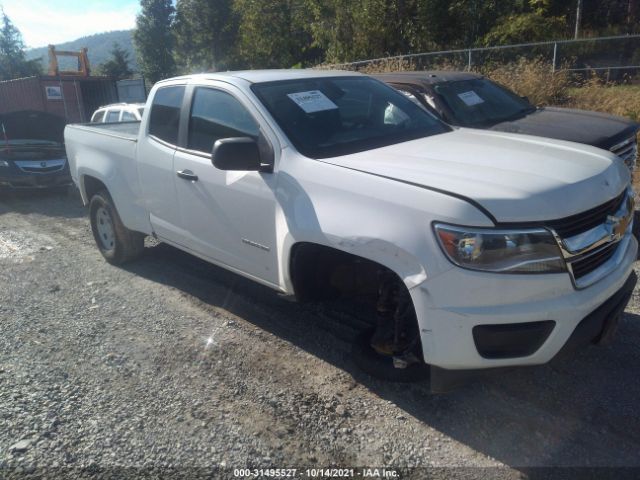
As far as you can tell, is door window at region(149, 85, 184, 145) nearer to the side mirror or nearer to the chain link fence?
the side mirror

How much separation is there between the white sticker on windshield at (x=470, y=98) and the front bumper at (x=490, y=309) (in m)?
4.20

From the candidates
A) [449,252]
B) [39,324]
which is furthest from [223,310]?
[449,252]

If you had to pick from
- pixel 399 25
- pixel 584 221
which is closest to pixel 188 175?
pixel 584 221

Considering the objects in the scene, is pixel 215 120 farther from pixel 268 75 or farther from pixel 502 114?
pixel 502 114

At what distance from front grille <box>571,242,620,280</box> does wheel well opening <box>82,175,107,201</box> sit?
14.8ft

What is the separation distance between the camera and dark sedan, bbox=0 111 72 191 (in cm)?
959

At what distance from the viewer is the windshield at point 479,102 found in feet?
20.6

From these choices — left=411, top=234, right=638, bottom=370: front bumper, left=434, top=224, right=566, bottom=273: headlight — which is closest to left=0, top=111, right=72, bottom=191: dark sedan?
left=411, top=234, right=638, bottom=370: front bumper

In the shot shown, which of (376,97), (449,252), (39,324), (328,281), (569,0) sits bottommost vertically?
(39,324)

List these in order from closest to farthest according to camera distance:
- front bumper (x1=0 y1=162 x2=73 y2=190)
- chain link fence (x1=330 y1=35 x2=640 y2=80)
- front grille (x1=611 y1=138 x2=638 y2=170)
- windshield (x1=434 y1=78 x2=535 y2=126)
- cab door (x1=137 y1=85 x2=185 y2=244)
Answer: cab door (x1=137 y1=85 x2=185 y2=244) → front grille (x1=611 y1=138 x2=638 y2=170) → windshield (x1=434 y1=78 x2=535 y2=126) → front bumper (x1=0 y1=162 x2=73 y2=190) → chain link fence (x1=330 y1=35 x2=640 y2=80)

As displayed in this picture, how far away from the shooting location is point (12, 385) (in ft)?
11.6

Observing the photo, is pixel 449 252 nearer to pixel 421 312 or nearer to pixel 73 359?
pixel 421 312

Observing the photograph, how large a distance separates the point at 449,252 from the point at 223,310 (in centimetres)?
245

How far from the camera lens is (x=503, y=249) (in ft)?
8.14
